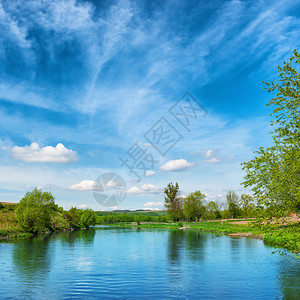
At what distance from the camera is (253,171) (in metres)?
19.8

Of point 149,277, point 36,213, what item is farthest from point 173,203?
point 149,277

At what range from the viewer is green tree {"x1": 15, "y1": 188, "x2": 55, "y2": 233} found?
235ft

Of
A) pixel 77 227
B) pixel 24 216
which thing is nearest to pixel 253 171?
pixel 24 216

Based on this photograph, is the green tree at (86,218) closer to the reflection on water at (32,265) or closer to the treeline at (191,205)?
the treeline at (191,205)

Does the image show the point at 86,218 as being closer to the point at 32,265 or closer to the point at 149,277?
the point at 32,265

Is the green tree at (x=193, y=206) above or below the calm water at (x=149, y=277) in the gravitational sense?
above

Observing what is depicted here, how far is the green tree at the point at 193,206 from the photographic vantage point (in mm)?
132250

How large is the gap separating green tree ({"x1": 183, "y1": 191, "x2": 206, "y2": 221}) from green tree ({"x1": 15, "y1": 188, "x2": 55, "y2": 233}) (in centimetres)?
6867

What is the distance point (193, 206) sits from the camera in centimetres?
13288

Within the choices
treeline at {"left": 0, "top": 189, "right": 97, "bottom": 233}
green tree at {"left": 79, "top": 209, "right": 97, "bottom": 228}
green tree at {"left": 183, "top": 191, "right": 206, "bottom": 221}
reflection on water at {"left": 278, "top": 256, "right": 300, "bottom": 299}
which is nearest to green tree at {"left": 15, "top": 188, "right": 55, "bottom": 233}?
treeline at {"left": 0, "top": 189, "right": 97, "bottom": 233}

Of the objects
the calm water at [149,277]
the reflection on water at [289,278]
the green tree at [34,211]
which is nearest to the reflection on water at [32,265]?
A: the calm water at [149,277]

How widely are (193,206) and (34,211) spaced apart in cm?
8130

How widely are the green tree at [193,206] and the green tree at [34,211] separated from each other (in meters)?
68.7

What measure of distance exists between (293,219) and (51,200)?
79.8 m
